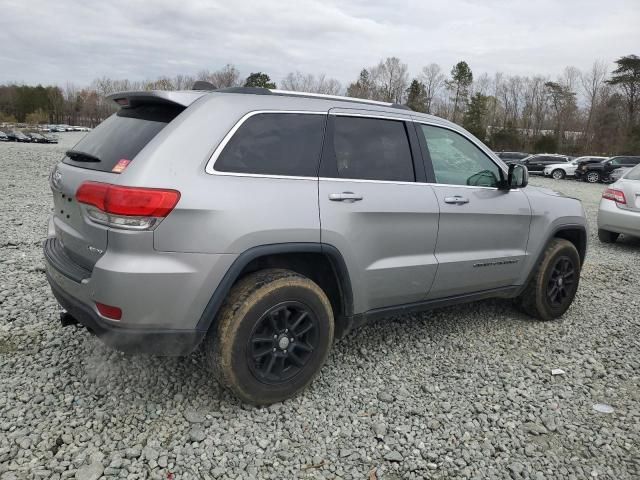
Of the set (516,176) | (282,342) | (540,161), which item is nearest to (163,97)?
(282,342)

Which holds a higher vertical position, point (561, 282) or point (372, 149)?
point (372, 149)

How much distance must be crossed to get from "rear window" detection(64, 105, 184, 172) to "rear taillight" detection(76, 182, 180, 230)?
29cm

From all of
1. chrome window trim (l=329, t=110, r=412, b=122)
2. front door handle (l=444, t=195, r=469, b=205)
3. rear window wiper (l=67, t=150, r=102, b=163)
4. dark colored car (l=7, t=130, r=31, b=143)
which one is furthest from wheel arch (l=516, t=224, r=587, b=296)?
dark colored car (l=7, t=130, r=31, b=143)

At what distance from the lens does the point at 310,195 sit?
2965 millimetres

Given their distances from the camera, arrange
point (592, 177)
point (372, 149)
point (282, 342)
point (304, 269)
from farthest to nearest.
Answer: point (592, 177) → point (372, 149) → point (304, 269) → point (282, 342)

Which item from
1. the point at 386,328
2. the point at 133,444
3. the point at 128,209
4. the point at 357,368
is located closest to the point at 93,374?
the point at 133,444

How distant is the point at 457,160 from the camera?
154 inches

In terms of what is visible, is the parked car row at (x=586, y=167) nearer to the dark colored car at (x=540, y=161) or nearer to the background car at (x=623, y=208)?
the dark colored car at (x=540, y=161)

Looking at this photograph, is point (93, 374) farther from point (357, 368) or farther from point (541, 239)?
point (541, 239)

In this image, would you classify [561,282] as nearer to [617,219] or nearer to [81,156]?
[81,156]

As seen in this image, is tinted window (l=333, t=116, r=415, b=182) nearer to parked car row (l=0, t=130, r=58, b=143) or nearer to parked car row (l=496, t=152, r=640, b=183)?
parked car row (l=496, t=152, r=640, b=183)

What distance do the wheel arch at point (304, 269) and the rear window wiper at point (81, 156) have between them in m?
1.03

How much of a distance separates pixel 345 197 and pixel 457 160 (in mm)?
1280

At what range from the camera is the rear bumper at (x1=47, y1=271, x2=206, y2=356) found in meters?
2.59
